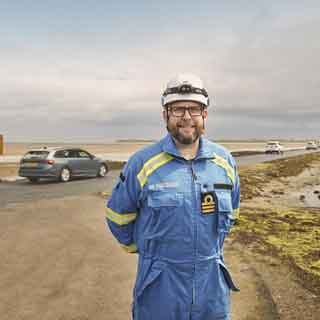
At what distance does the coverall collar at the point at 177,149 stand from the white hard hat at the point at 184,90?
0.24m

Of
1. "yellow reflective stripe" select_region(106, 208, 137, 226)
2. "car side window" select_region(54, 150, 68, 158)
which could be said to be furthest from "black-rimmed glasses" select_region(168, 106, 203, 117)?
"car side window" select_region(54, 150, 68, 158)

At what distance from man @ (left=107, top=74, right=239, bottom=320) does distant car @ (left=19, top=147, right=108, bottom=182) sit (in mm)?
15161

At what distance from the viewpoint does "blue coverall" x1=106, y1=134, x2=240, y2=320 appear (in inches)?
86.0

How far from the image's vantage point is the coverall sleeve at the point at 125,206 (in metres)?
2.33

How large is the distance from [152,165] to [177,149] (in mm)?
193

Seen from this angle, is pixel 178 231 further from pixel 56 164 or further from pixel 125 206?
pixel 56 164

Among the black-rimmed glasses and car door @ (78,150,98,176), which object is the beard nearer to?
the black-rimmed glasses

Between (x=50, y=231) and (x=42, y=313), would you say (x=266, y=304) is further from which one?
(x=50, y=231)

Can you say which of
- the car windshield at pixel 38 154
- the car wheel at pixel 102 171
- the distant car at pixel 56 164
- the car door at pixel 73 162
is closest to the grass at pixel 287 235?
the distant car at pixel 56 164

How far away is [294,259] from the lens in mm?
5793

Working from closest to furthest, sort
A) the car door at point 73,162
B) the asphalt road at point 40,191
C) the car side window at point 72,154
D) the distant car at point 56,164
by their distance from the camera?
the asphalt road at point 40,191
the distant car at point 56,164
the car door at point 73,162
the car side window at point 72,154

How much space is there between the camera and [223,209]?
2.28 metres

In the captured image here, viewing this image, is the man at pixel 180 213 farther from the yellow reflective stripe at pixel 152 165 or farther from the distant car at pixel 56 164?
the distant car at pixel 56 164

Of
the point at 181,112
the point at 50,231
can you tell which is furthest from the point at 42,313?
the point at 50,231
